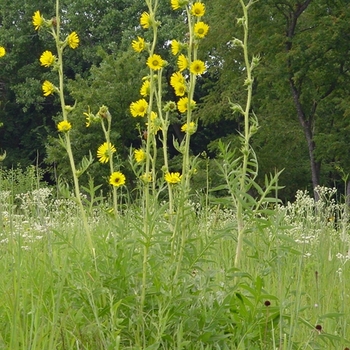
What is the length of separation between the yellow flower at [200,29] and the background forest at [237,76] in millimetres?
6428

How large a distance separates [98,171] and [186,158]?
18.3 m

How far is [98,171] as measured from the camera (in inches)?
798

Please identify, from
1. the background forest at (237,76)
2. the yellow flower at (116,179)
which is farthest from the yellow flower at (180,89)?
the background forest at (237,76)

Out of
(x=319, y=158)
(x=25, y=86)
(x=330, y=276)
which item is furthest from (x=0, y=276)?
(x=25, y=86)

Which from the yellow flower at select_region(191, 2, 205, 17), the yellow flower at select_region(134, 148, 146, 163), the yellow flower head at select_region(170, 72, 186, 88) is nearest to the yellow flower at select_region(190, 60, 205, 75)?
the yellow flower head at select_region(170, 72, 186, 88)

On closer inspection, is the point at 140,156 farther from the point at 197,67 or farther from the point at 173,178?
the point at 197,67

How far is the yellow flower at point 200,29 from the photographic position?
2.28 metres

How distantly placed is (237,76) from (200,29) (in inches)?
601

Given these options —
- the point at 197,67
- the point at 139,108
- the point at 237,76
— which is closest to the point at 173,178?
the point at 139,108

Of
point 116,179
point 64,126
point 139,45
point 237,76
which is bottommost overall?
point 116,179

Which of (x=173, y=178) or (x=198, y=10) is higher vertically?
(x=198, y=10)

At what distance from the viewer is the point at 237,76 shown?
56.9ft

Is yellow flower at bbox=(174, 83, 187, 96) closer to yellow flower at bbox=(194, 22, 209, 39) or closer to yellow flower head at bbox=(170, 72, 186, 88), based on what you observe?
yellow flower head at bbox=(170, 72, 186, 88)

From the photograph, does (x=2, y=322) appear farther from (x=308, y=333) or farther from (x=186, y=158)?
(x=308, y=333)
